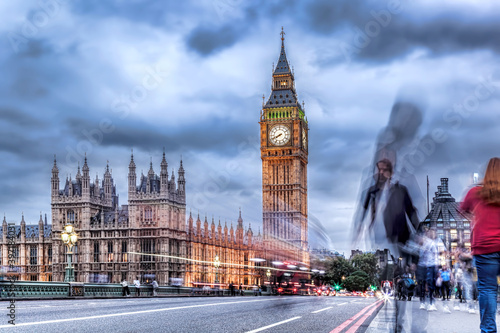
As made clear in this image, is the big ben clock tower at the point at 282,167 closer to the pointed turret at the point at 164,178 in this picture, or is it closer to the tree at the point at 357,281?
the tree at the point at 357,281

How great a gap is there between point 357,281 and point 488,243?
112m

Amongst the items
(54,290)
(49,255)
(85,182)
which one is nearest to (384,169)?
(54,290)

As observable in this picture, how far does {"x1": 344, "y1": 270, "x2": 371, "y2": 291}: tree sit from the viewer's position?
376ft

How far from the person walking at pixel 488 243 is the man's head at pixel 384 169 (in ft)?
6.89

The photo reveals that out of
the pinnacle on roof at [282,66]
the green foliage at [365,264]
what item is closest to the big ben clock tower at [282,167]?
the pinnacle on roof at [282,66]

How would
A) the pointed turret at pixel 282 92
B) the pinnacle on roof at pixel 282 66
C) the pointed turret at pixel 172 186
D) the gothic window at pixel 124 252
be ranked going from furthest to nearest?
1. the pinnacle on roof at pixel 282 66
2. the pointed turret at pixel 282 92
3. the pointed turret at pixel 172 186
4. the gothic window at pixel 124 252

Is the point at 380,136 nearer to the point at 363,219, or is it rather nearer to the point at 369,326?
the point at 363,219

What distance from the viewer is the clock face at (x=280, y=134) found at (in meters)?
129

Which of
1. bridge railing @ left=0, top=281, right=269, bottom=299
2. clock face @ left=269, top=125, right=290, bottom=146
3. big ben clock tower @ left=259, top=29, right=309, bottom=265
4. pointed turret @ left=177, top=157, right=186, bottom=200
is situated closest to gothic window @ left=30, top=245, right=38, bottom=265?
pointed turret @ left=177, top=157, right=186, bottom=200

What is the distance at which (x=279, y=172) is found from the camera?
428ft

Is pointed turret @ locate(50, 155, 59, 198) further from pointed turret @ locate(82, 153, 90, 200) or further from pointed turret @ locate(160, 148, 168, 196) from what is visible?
pointed turret @ locate(160, 148, 168, 196)

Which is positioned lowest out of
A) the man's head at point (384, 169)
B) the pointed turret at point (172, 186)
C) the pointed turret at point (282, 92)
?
the man's head at point (384, 169)

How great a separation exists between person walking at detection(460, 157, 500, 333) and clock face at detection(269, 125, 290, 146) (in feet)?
402

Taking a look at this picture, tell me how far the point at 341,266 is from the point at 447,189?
880 inches
